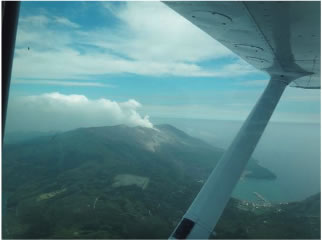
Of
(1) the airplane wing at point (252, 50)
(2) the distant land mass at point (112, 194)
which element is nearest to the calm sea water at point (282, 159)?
(2) the distant land mass at point (112, 194)

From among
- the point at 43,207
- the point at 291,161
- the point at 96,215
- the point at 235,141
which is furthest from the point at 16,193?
the point at 291,161

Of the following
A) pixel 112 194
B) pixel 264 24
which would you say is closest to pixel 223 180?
pixel 264 24

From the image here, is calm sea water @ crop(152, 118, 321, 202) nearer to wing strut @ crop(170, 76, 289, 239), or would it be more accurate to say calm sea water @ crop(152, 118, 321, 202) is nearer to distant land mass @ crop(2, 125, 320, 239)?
distant land mass @ crop(2, 125, 320, 239)

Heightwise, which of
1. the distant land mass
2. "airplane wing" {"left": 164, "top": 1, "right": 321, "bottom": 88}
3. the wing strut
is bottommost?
the distant land mass

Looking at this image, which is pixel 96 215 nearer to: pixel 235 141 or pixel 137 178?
pixel 137 178

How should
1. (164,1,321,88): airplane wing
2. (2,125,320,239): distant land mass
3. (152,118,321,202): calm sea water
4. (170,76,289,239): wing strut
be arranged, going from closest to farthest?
1. (164,1,321,88): airplane wing
2. (170,76,289,239): wing strut
3. (2,125,320,239): distant land mass
4. (152,118,321,202): calm sea water

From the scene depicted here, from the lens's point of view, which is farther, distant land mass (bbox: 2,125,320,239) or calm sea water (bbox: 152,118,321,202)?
calm sea water (bbox: 152,118,321,202)

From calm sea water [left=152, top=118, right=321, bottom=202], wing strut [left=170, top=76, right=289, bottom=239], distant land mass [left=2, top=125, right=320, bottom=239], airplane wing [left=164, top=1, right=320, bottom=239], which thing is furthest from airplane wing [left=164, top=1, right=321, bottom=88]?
calm sea water [left=152, top=118, right=321, bottom=202]

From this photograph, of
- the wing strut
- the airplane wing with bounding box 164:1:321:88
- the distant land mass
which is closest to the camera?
the airplane wing with bounding box 164:1:321:88
